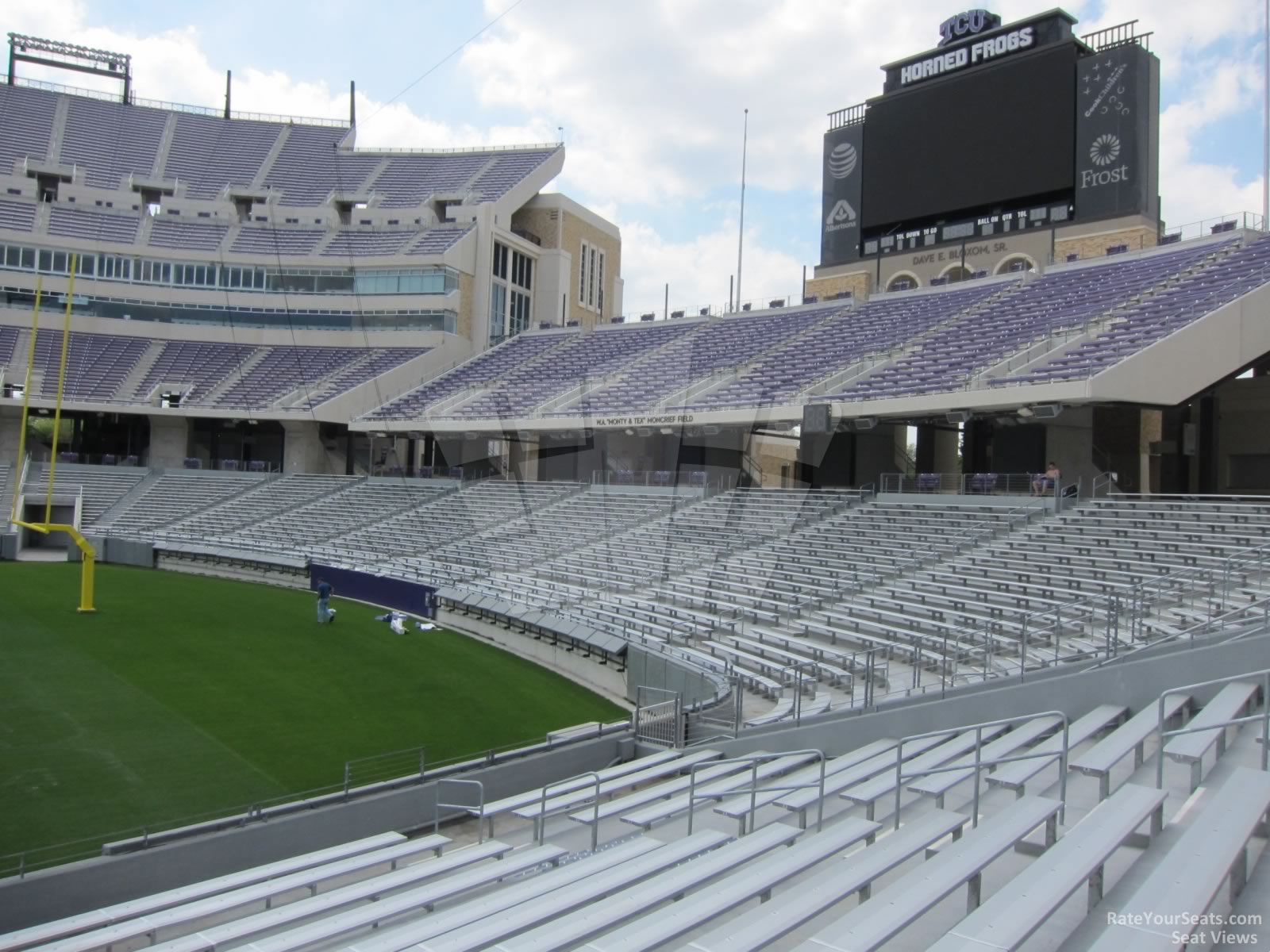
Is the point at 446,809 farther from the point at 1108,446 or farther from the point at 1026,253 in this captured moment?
the point at 1026,253

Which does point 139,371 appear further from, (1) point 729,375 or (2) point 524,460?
(1) point 729,375

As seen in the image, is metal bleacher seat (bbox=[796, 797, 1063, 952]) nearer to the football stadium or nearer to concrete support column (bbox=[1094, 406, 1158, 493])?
the football stadium

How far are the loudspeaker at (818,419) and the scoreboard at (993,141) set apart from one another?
25.8ft

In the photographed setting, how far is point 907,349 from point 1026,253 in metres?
4.62

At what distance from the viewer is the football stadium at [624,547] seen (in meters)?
5.73

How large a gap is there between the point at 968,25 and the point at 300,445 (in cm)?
2611

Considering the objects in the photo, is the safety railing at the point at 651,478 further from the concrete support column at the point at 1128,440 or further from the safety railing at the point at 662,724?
the safety railing at the point at 662,724

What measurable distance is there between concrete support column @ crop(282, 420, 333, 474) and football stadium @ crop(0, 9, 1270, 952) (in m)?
0.44

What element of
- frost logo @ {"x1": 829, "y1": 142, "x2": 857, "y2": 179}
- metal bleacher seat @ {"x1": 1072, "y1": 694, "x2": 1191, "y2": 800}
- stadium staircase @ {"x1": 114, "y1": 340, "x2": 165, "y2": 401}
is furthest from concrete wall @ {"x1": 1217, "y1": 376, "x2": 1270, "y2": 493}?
stadium staircase @ {"x1": 114, "y1": 340, "x2": 165, "y2": 401}

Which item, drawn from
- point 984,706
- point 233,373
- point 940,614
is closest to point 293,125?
point 233,373

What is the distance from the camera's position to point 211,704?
1236 centimetres

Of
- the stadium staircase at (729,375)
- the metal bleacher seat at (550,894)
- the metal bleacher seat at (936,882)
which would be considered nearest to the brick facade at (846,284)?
the stadium staircase at (729,375)

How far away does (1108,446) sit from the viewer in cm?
2162

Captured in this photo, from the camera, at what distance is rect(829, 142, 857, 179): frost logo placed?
91.5 feet
